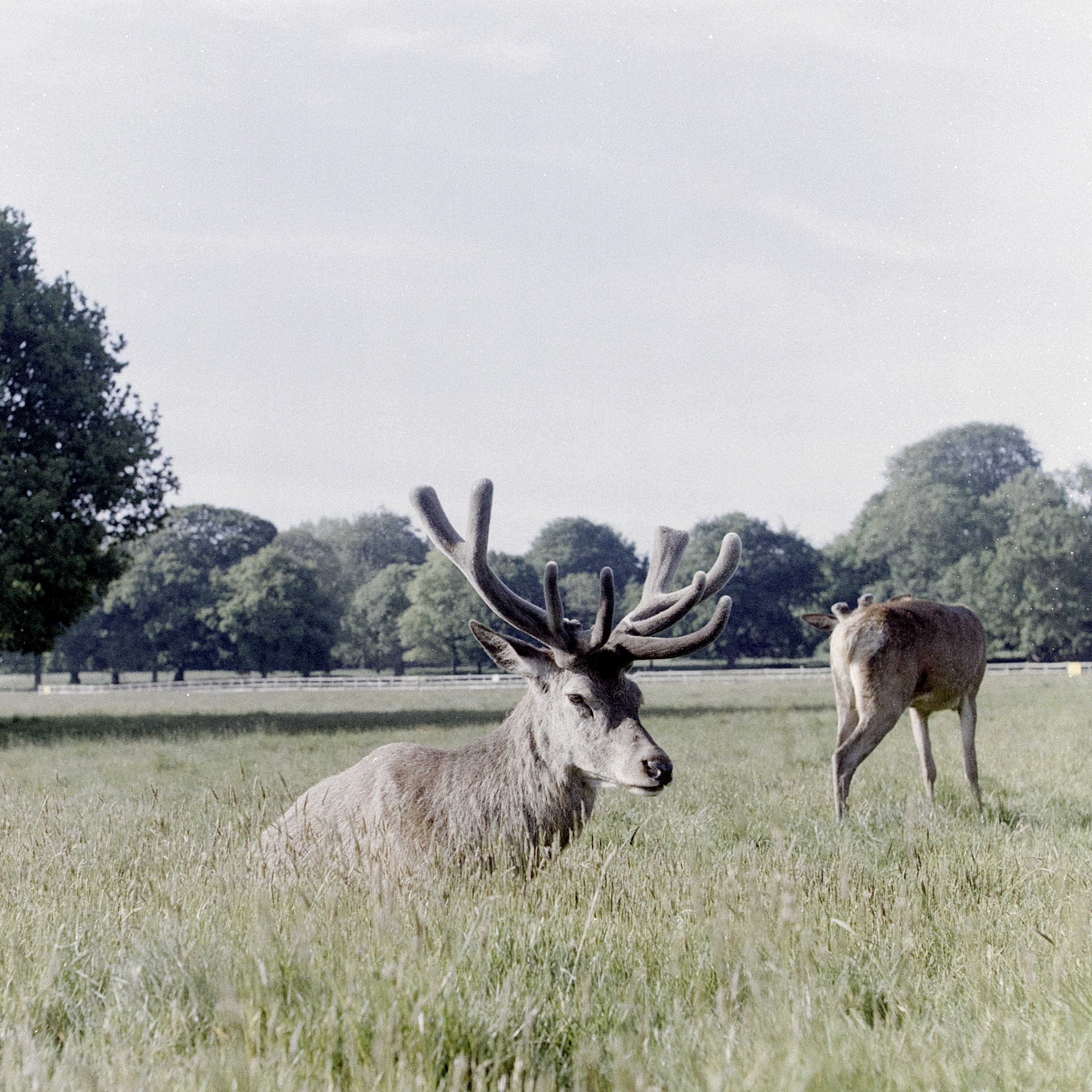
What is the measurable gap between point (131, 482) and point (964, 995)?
864 inches

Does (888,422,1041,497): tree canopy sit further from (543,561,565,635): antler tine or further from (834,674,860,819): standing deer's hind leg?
(543,561,565,635): antler tine

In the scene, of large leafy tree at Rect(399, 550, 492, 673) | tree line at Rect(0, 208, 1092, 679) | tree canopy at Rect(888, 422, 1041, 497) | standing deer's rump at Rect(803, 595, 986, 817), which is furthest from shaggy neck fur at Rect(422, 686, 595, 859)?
tree canopy at Rect(888, 422, 1041, 497)

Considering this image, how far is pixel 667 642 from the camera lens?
4.65 m

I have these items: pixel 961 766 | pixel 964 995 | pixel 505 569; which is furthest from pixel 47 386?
pixel 505 569

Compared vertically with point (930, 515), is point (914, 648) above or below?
below

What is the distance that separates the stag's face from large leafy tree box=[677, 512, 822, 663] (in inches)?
2133

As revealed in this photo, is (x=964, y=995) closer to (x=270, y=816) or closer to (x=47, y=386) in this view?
(x=270, y=816)

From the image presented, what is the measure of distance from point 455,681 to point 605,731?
42486 mm

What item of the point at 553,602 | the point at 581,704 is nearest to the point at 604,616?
the point at 553,602

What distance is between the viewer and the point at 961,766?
34.3 ft

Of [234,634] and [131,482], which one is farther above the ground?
[131,482]

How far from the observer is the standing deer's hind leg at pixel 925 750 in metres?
7.66

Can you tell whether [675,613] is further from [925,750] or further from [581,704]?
[925,750]

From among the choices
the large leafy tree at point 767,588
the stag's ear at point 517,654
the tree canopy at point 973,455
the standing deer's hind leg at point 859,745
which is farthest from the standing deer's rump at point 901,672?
the tree canopy at point 973,455
